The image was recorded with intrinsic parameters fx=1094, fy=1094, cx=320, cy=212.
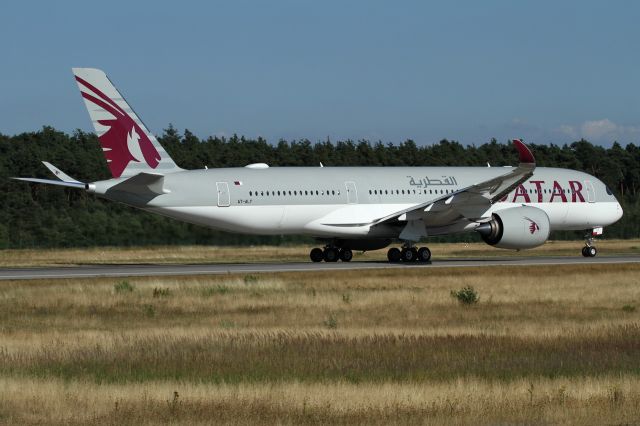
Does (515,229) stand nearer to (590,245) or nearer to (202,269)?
(590,245)

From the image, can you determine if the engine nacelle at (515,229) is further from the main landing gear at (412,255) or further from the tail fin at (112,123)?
the tail fin at (112,123)

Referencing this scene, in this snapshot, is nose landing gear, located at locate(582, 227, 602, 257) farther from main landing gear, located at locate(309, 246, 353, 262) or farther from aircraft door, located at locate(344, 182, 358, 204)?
aircraft door, located at locate(344, 182, 358, 204)

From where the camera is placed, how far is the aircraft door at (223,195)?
4125 centimetres

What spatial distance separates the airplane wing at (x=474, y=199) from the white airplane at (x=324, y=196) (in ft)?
0.16

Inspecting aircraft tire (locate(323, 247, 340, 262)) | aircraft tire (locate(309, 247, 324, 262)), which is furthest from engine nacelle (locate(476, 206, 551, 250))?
aircraft tire (locate(309, 247, 324, 262))

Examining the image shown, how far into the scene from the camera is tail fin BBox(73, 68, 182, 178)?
133 feet

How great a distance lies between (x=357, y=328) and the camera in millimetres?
21781

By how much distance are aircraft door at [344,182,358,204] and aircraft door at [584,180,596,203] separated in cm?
1162

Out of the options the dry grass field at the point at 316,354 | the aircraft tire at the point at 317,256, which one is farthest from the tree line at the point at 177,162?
the dry grass field at the point at 316,354

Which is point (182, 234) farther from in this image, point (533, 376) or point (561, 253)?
point (533, 376)

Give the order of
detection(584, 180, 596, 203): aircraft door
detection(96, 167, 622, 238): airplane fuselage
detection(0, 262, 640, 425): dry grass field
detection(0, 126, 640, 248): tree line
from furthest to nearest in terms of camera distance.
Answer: detection(0, 126, 640, 248): tree line → detection(584, 180, 596, 203): aircraft door → detection(96, 167, 622, 238): airplane fuselage → detection(0, 262, 640, 425): dry grass field

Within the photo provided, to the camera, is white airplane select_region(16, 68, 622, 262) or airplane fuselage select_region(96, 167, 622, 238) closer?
white airplane select_region(16, 68, 622, 262)

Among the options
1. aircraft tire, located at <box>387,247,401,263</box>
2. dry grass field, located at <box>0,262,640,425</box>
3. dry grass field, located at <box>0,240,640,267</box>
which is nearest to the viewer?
dry grass field, located at <box>0,262,640,425</box>

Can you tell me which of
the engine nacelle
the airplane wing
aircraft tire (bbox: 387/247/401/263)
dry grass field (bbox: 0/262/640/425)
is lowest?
dry grass field (bbox: 0/262/640/425)
